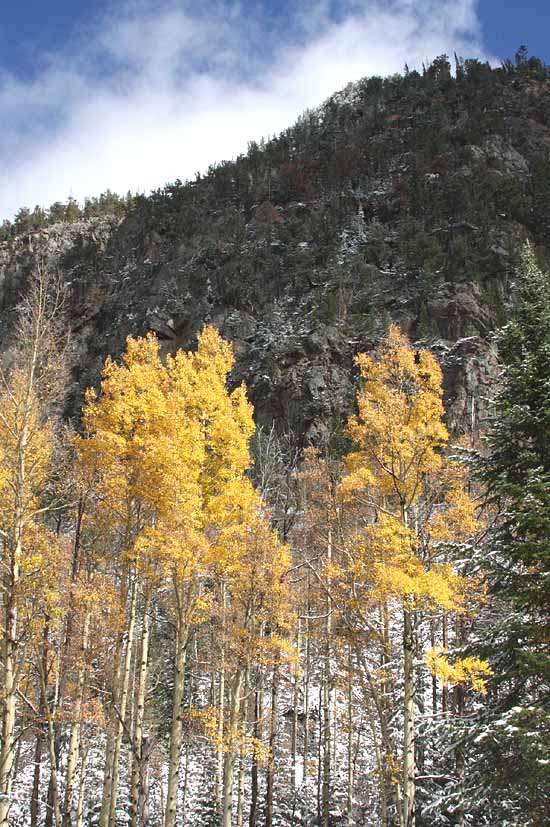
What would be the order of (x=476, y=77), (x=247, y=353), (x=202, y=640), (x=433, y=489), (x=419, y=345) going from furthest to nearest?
(x=476, y=77) < (x=247, y=353) < (x=419, y=345) < (x=202, y=640) < (x=433, y=489)

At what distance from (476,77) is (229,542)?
127 metres

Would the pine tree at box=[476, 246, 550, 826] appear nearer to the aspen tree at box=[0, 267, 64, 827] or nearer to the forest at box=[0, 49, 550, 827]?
the forest at box=[0, 49, 550, 827]

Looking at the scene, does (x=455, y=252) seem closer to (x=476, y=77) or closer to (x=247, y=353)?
(x=247, y=353)

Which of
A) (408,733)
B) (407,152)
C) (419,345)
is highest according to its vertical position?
(407,152)

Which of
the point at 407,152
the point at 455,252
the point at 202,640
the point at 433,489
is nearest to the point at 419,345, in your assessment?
the point at 455,252

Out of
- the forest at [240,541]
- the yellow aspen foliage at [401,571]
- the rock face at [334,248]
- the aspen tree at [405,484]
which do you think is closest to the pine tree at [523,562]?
the forest at [240,541]

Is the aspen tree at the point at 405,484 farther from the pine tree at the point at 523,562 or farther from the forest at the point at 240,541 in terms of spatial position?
the pine tree at the point at 523,562

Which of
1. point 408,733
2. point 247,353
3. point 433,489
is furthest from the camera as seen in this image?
point 247,353

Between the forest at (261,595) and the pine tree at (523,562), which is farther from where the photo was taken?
the forest at (261,595)

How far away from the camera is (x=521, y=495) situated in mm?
10961

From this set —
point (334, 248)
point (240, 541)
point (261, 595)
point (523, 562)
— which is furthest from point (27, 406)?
point (334, 248)

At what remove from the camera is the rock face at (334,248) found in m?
63.0

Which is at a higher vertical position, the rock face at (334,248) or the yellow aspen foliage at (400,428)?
the rock face at (334,248)

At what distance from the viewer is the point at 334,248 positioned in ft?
269
